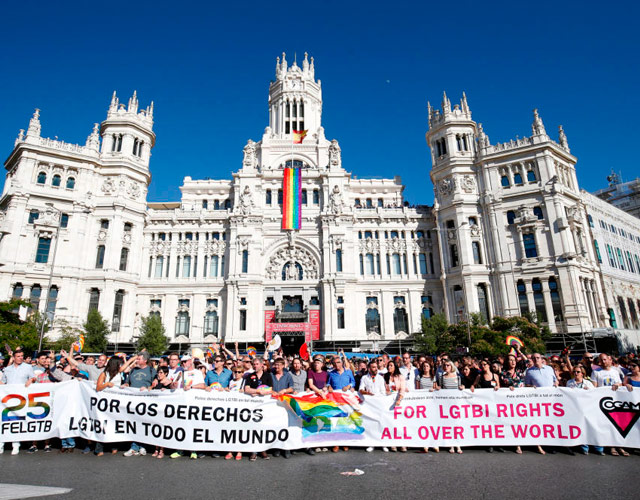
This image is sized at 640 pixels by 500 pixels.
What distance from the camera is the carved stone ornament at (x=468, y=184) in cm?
4616

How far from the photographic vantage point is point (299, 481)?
7.20 metres

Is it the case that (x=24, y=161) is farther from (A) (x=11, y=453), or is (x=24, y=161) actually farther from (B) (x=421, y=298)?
(B) (x=421, y=298)

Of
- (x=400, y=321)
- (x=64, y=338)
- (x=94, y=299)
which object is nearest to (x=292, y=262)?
(x=400, y=321)

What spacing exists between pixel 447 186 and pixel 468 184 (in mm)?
2426

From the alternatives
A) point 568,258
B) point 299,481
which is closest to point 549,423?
point 299,481

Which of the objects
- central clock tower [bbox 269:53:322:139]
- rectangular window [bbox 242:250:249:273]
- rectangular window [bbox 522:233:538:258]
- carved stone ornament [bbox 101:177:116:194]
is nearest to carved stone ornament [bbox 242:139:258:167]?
central clock tower [bbox 269:53:322:139]

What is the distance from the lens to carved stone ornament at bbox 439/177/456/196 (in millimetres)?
46531

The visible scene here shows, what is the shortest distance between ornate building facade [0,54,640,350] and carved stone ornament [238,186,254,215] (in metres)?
0.15

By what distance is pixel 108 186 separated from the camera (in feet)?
151

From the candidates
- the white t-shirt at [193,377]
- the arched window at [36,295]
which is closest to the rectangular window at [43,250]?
the arched window at [36,295]

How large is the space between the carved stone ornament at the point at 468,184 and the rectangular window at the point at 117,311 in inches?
1656

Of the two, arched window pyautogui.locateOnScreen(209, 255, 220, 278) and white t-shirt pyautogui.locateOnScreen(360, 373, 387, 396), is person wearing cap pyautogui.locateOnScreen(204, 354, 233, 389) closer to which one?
white t-shirt pyautogui.locateOnScreen(360, 373, 387, 396)

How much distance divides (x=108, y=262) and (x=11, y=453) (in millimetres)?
37942

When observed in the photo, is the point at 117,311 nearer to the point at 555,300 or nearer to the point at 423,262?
the point at 423,262
